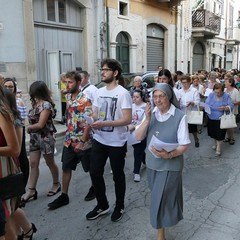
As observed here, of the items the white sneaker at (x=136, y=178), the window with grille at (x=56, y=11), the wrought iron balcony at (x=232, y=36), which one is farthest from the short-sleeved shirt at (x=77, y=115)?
the wrought iron balcony at (x=232, y=36)

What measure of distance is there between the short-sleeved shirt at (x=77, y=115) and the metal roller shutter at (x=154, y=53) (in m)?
13.6

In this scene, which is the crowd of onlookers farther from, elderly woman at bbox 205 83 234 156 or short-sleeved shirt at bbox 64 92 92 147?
elderly woman at bbox 205 83 234 156

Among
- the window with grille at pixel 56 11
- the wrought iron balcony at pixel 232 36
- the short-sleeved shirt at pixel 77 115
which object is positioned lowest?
the short-sleeved shirt at pixel 77 115

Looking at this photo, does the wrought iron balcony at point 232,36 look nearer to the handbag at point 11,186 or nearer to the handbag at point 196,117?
the handbag at point 196,117

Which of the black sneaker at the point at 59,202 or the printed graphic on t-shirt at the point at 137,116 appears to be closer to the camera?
the black sneaker at the point at 59,202

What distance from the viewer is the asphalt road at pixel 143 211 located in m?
Result: 3.43

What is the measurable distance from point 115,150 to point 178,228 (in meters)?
1.08

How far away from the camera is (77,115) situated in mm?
3900

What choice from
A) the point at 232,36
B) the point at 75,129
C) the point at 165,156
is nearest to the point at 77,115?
the point at 75,129

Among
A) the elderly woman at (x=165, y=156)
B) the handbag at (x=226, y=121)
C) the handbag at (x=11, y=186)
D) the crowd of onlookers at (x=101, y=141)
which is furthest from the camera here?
the handbag at (x=226, y=121)

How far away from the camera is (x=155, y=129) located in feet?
9.95

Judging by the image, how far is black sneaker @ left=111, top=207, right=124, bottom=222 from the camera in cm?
369

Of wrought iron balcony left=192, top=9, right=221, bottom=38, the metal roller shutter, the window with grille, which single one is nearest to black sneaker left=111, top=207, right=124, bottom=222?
the window with grille

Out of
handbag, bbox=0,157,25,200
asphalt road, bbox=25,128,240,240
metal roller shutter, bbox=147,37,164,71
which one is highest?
metal roller shutter, bbox=147,37,164,71
